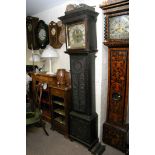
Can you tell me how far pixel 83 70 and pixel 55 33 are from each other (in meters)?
1.24

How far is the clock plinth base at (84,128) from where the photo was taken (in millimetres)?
2238

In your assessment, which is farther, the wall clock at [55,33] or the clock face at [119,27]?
the wall clock at [55,33]

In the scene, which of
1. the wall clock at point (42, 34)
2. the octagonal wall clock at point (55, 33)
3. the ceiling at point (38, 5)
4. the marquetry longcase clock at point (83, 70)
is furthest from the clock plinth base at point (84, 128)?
the ceiling at point (38, 5)

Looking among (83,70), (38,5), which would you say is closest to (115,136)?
(83,70)

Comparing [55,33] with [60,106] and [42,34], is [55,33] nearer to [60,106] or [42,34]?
[42,34]

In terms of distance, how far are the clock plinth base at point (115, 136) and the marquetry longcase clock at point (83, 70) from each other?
150 millimetres

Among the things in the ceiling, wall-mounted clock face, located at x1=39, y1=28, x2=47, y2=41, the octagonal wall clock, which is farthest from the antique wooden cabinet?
the ceiling

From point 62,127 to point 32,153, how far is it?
2.05ft

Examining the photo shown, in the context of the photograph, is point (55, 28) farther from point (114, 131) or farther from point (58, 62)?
point (114, 131)

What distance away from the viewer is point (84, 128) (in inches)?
89.9

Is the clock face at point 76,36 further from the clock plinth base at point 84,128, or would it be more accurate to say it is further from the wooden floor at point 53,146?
the wooden floor at point 53,146
